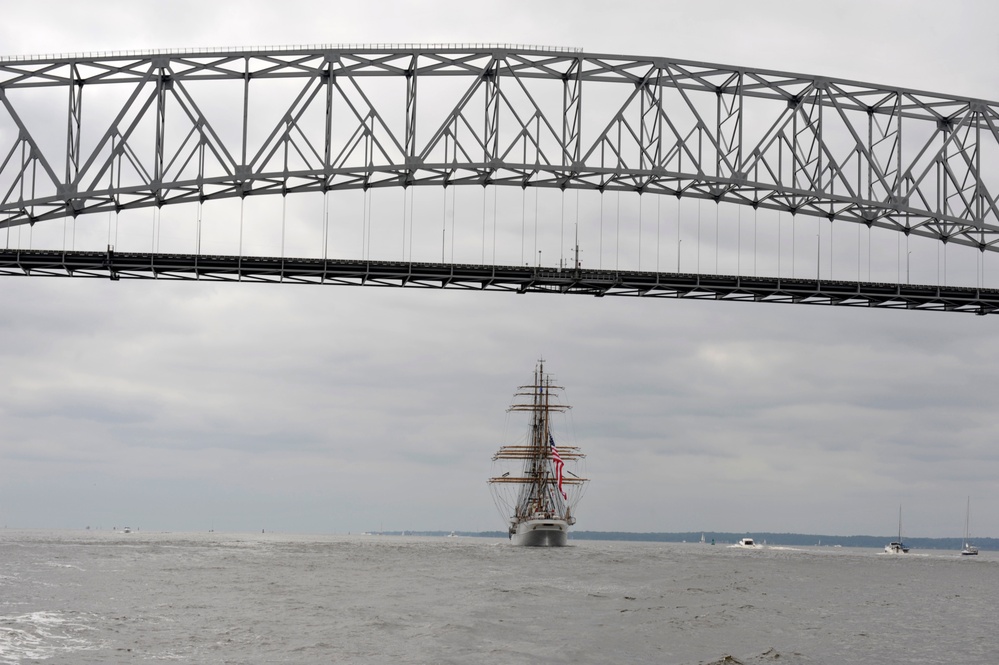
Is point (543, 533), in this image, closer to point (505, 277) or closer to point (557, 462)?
point (557, 462)

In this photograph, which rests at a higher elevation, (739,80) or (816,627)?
(739,80)

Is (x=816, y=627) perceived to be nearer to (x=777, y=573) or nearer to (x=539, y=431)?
(x=777, y=573)

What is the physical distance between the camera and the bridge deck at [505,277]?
53375 mm

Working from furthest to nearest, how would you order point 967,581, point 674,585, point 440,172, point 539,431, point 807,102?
point 539,431, point 967,581, point 807,102, point 440,172, point 674,585

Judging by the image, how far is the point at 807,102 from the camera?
52.8m

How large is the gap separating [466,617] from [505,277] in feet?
93.2

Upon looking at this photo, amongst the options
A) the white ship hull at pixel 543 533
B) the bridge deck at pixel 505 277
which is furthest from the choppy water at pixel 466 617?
the white ship hull at pixel 543 533

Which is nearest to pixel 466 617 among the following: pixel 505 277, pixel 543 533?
pixel 505 277

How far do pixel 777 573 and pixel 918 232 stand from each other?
48.9ft

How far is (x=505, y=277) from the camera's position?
188 ft

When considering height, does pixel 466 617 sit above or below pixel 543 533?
above

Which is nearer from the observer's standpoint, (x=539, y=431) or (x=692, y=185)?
(x=692, y=185)

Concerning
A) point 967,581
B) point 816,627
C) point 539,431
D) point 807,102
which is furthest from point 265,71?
point 539,431

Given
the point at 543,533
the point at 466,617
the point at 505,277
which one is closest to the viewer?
the point at 466,617
